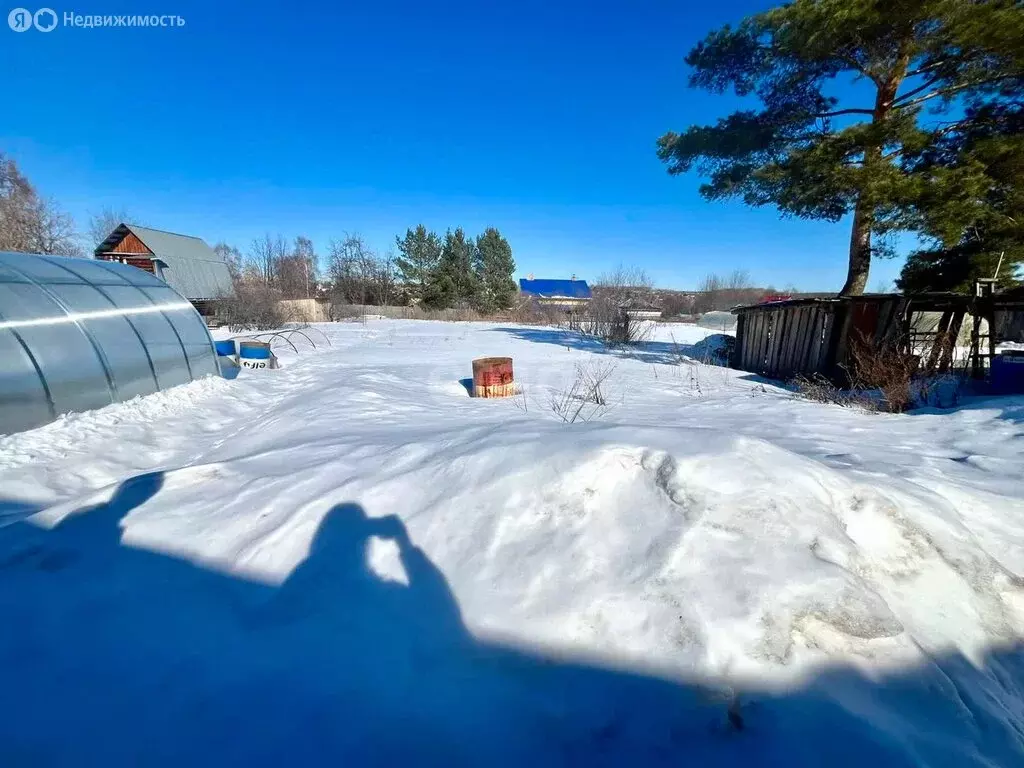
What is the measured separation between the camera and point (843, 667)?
1.65 meters

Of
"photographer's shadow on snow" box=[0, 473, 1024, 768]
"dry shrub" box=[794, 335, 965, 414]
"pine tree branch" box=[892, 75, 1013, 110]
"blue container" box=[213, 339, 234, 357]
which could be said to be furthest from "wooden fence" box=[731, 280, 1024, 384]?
"blue container" box=[213, 339, 234, 357]

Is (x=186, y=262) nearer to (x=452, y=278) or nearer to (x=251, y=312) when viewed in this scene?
(x=251, y=312)

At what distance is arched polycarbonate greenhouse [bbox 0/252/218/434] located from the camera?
459cm

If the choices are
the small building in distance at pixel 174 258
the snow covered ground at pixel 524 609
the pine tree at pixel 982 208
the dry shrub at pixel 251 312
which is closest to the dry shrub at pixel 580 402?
the snow covered ground at pixel 524 609

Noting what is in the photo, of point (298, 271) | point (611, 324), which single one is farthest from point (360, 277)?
point (611, 324)

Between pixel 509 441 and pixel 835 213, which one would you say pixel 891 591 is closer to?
pixel 509 441

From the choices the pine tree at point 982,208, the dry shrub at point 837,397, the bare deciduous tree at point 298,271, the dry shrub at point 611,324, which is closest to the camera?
the dry shrub at point 837,397

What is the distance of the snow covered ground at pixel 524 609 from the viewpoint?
1501 mm

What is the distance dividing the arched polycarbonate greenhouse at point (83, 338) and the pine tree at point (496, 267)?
32.4m

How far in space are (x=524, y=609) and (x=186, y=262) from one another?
32059 millimetres

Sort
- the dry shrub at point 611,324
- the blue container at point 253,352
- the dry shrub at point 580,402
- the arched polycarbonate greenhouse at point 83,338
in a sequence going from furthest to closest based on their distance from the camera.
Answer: the dry shrub at point 611,324
the blue container at point 253,352
the dry shrub at point 580,402
the arched polycarbonate greenhouse at point 83,338

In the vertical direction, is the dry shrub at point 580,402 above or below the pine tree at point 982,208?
below

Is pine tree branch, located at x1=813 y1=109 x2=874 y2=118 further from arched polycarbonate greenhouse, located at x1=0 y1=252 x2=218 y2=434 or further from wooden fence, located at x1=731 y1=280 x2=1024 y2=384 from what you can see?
arched polycarbonate greenhouse, located at x1=0 y1=252 x2=218 y2=434

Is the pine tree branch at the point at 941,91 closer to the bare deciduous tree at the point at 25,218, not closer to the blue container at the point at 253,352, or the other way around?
the blue container at the point at 253,352
